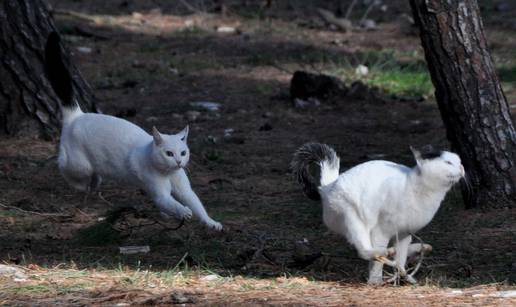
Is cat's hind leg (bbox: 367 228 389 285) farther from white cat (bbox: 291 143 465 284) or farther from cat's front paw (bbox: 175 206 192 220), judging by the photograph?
cat's front paw (bbox: 175 206 192 220)

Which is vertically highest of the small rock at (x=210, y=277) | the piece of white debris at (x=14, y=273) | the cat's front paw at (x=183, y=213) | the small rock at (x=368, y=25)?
the small rock at (x=368, y=25)

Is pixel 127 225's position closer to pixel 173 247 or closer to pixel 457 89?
pixel 173 247

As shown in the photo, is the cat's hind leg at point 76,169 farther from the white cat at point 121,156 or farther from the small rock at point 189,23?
the small rock at point 189,23

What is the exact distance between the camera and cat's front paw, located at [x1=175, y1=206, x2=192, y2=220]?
5.63 m

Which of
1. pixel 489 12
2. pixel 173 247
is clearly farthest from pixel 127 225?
pixel 489 12

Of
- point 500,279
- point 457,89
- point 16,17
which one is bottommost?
point 500,279

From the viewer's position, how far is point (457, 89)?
5863 millimetres

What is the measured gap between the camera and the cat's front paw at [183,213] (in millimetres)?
5634

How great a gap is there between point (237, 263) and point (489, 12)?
9.13m

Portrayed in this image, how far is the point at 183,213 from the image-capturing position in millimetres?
5656

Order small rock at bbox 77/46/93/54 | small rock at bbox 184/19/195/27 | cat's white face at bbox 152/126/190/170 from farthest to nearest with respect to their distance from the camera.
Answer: small rock at bbox 184/19/195/27, small rock at bbox 77/46/93/54, cat's white face at bbox 152/126/190/170

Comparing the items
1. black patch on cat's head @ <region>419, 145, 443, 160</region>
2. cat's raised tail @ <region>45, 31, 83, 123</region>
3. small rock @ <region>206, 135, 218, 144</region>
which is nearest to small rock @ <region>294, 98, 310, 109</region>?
small rock @ <region>206, 135, 218, 144</region>

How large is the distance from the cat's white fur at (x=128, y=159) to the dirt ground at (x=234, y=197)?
15cm

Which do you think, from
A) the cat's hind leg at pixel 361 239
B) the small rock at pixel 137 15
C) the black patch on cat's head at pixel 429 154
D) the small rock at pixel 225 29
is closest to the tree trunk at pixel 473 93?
the black patch on cat's head at pixel 429 154
